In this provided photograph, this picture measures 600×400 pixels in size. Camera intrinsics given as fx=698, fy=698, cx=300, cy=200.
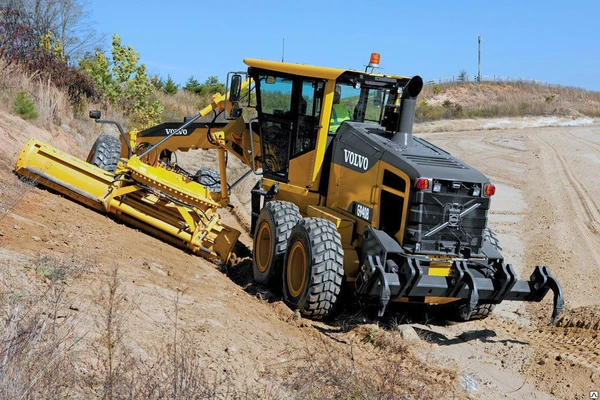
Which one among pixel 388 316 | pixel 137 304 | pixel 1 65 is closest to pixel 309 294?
pixel 388 316

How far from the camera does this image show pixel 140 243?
8672 mm

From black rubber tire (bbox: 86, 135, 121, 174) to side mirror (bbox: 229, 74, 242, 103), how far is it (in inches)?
102

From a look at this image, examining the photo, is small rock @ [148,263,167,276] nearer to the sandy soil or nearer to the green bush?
the sandy soil

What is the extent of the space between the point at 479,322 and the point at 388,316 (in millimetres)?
1119

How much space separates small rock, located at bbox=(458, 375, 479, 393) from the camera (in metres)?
5.83

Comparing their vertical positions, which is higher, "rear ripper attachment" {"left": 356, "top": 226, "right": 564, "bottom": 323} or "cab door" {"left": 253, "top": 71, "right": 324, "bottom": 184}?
"cab door" {"left": 253, "top": 71, "right": 324, "bottom": 184}

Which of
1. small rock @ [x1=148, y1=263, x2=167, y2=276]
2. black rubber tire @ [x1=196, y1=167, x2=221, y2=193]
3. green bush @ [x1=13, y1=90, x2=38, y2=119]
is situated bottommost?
small rock @ [x1=148, y1=263, x2=167, y2=276]

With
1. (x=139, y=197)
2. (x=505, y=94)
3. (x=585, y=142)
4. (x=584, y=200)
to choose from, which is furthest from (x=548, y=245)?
(x=505, y=94)

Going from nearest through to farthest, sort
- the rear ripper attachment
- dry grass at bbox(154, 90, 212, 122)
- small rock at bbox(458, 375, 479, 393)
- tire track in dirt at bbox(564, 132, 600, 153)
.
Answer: small rock at bbox(458, 375, 479, 393) → the rear ripper attachment → dry grass at bbox(154, 90, 212, 122) → tire track in dirt at bbox(564, 132, 600, 153)

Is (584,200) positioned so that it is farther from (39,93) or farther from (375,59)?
(39,93)

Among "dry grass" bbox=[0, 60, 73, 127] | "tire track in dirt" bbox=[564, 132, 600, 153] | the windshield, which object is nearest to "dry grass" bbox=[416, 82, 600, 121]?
"tire track in dirt" bbox=[564, 132, 600, 153]

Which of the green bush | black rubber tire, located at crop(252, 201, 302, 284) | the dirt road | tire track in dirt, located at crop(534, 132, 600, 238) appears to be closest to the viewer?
the dirt road

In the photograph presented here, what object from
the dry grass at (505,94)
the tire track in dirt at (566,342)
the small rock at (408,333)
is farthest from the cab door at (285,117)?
the dry grass at (505,94)

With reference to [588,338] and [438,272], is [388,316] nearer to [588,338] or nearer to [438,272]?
[438,272]
